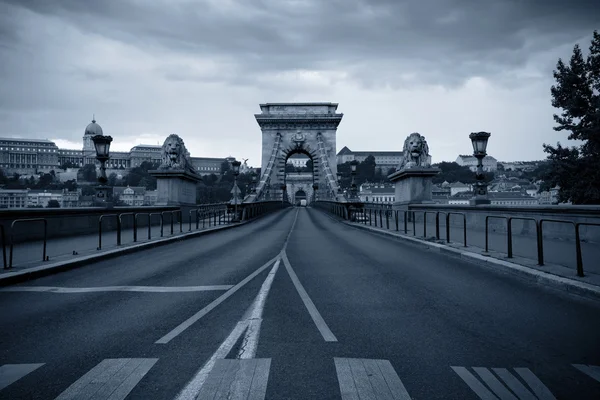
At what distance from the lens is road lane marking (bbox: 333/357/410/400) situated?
2.84 metres

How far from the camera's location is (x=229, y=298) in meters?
5.52

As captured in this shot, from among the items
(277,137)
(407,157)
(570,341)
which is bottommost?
(570,341)

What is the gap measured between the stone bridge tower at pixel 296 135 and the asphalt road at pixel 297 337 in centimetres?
5619

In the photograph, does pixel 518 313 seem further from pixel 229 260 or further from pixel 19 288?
pixel 19 288

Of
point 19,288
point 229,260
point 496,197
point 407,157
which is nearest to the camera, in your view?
point 19,288

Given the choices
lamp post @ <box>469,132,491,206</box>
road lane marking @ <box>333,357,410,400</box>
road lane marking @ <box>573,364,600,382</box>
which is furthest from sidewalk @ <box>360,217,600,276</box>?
road lane marking @ <box>333,357,410,400</box>

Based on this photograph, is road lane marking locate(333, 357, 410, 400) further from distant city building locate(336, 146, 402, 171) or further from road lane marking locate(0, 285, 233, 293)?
distant city building locate(336, 146, 402, 171)

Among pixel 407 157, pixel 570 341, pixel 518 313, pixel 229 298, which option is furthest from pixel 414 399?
pixel 407 157

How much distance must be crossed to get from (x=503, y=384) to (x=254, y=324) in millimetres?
2418

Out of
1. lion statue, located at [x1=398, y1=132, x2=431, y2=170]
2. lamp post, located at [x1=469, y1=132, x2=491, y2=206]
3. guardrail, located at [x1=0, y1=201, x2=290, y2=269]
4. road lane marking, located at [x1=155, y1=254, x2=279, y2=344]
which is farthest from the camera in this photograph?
lion statue, located at [x1=398, y1=132, x2=431, y2=170]

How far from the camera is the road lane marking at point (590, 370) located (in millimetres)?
3168

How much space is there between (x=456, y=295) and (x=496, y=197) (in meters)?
79.8

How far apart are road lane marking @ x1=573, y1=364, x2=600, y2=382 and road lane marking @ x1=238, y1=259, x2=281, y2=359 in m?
2.72

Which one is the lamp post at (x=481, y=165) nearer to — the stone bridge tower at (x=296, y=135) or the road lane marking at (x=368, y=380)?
the road lane marking at (x=368, y=380)
